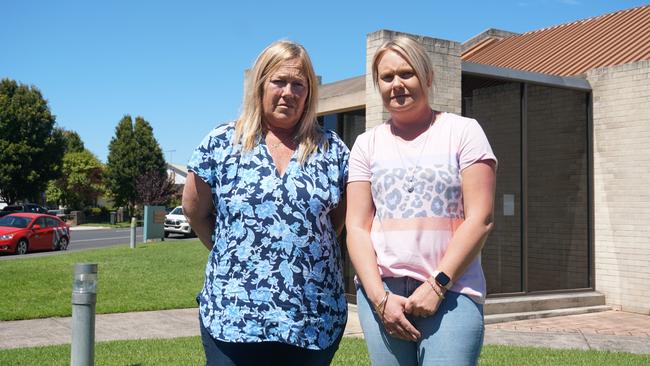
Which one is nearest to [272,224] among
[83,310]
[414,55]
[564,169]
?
[414,55]

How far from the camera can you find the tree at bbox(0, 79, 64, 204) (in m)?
43.5

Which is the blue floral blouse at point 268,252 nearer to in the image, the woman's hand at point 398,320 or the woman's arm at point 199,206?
the woman's arm at point 199,206

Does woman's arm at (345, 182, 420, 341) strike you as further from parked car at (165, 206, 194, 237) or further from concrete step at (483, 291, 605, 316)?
parked car at (165, 206, 194, 237)

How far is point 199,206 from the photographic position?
8.46 ft

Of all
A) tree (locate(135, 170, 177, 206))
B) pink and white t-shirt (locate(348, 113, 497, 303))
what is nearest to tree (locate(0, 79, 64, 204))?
tree (locate(135, 170, 177, 206))

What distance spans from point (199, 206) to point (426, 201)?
905 millimetres

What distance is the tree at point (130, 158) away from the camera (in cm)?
5684

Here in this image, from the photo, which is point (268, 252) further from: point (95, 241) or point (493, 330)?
point (95, 241)

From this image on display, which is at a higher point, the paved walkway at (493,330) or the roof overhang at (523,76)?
the roof overhang at (523,76)

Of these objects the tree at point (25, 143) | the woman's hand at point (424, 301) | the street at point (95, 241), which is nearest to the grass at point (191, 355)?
the woman's hand at point (424, 301)

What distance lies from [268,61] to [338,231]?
0.74 m

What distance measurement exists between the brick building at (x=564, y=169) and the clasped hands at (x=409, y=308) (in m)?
6.86

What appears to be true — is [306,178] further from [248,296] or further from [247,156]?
[248,296]

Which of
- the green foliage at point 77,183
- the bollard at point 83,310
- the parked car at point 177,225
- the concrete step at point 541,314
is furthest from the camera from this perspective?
the green foliage at point 77,183
